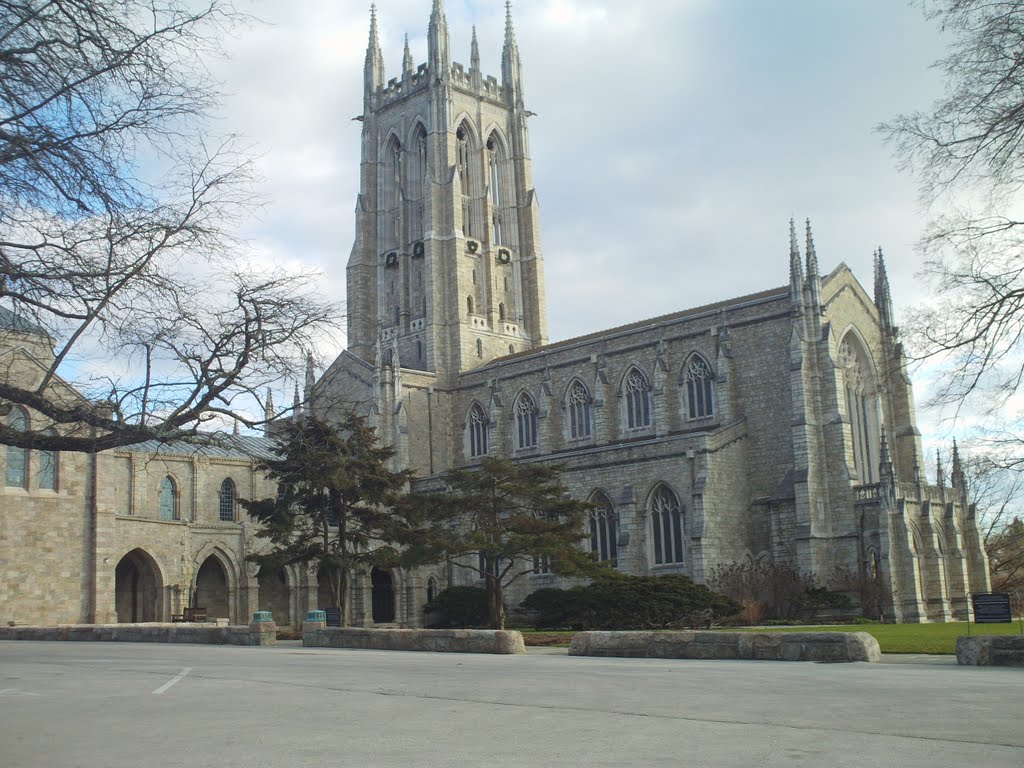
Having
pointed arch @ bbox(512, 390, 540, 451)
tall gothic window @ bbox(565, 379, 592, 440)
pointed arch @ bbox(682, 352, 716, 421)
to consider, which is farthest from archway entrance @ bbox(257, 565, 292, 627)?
pointed arch @ bbox(682, 352, 716, 421)

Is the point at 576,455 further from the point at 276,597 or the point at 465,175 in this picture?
the point at 465,175

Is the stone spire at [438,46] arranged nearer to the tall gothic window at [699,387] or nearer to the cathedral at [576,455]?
the cathedral at [576,455]

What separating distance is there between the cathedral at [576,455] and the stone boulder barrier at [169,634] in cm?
965

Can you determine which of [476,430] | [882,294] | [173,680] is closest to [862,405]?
[882,294]

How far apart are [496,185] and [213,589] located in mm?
32805

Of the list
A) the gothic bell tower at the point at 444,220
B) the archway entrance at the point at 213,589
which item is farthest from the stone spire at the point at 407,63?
the archway entrance at the point at 213,589

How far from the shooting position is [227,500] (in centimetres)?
5834

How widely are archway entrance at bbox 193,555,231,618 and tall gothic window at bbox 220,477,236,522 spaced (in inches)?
186

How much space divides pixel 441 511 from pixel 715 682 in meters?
26.3

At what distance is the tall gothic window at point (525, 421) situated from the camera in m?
58.8

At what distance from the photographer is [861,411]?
2018 inches

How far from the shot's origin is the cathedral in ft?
139

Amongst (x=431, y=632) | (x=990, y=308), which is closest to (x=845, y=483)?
(x=431, y=632)

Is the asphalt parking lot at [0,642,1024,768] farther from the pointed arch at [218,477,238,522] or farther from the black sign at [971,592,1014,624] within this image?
the pointed arch at [218,477,238,522]
